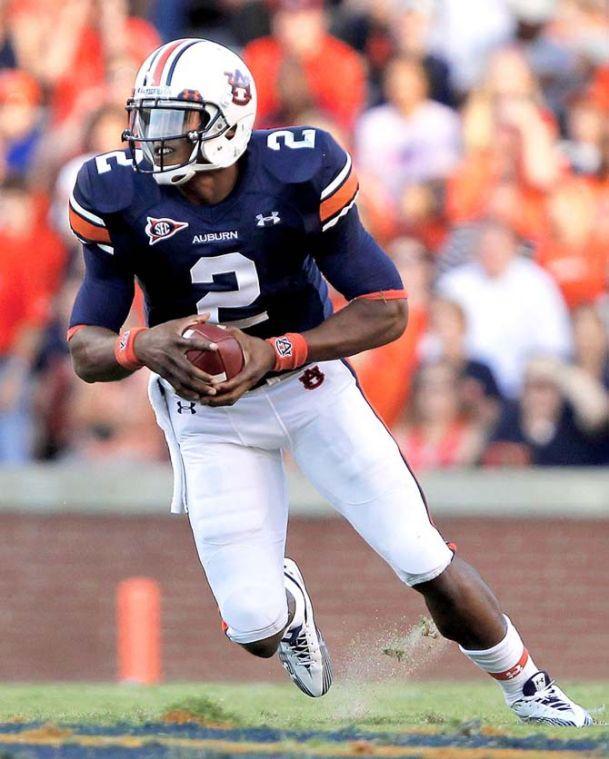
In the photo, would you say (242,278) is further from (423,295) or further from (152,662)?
(152,662)

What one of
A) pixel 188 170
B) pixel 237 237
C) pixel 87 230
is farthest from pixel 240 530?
pixel 188 170

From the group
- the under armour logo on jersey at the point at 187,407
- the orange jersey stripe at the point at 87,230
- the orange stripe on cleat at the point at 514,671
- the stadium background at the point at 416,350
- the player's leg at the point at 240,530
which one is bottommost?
the stadium background at the point at 416,350

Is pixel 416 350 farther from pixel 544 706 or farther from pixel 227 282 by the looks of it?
pixel 227 282

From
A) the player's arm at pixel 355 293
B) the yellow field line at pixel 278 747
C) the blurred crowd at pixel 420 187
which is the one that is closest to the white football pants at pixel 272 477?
the player's arm at pixel 355 293

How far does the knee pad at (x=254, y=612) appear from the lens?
17.1 ft

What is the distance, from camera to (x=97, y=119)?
33.3ft

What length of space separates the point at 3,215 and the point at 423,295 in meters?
2.76

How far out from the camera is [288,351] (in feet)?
16.1

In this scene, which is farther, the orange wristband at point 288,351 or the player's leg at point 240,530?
the player's leg at point 240,530

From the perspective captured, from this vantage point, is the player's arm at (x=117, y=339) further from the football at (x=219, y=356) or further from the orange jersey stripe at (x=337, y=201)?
the orange jersey stripe at (x=337, y=201)

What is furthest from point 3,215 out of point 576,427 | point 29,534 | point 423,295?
point 576,427

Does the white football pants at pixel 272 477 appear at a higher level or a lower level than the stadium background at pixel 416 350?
higher

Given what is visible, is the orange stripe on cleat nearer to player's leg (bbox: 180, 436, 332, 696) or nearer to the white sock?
the white sock

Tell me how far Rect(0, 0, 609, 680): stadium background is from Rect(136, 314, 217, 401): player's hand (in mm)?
4402
